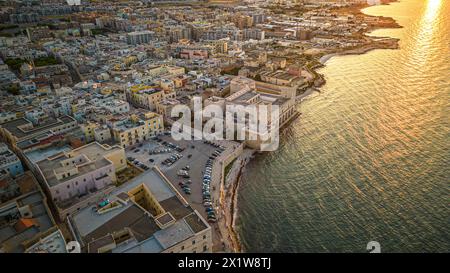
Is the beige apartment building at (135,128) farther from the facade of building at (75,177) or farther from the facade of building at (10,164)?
the facade of building at (10,164)

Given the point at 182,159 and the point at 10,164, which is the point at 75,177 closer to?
the point at 10,164

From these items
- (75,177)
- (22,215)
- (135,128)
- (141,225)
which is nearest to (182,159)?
(135,128)

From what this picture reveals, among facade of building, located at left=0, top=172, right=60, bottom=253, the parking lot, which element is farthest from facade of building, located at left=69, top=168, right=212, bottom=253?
the parking lot

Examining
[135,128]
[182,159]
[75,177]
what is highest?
[135,128]

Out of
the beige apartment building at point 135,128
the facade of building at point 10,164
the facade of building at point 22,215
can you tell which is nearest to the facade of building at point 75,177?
the facade of building at point 22,215

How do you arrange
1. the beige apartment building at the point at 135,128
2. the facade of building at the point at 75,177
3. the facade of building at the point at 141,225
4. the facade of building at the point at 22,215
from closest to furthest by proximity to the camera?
the facade of building at the point at 141,225
the facade of building at the point at 22,215
the facade of building at the point at 75,177
the beige apartment building at the point at 135,128

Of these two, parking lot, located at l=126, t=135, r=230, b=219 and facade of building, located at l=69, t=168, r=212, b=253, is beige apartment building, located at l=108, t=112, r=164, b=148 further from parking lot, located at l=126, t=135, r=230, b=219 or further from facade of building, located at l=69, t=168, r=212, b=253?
facade of building, located at l=69, t=168, r=212, b=253

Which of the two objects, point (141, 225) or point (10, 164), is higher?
point (10, 164)

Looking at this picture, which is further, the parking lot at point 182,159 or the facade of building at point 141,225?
the parking lot at point 182,159

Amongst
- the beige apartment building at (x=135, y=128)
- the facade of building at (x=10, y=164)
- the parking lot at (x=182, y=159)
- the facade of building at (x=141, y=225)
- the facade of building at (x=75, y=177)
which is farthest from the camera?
the beige apartment building at (x=135, y=128)

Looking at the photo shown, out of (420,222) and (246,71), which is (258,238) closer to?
(420,222)

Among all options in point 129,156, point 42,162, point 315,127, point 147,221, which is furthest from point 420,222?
point 42,162
